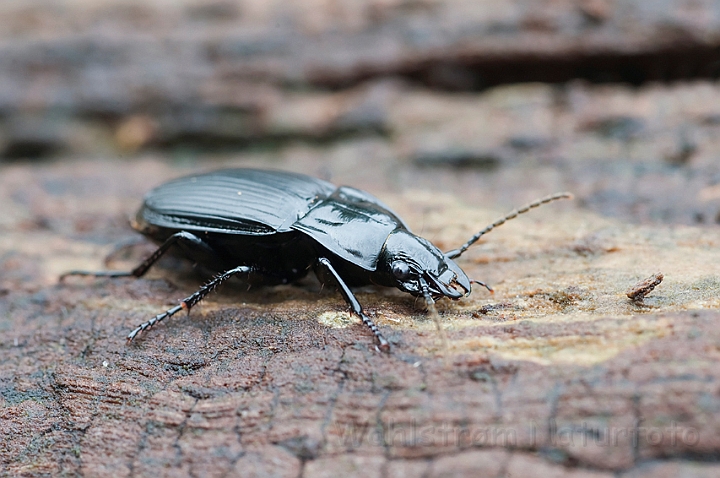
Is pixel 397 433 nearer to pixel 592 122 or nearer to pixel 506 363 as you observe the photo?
pixel 506 363

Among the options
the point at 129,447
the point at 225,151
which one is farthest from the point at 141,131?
the point at 129,447

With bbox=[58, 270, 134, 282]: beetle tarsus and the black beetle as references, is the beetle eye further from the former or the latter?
bbox=[58, 270, 134, 282]: beetle tarsus

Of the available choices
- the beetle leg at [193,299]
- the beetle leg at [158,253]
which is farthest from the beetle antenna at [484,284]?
the beetle leg at [158,253]

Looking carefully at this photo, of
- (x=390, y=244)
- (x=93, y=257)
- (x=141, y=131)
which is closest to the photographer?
(x=390, y=244)

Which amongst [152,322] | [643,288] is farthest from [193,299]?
[643,288]

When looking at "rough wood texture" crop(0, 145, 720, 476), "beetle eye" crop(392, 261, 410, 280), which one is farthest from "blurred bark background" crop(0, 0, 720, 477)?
"beetle eye" crop(392, 261, 410, 280)

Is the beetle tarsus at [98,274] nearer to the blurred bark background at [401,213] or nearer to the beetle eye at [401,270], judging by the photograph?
the blurred bark background at [401,213]
